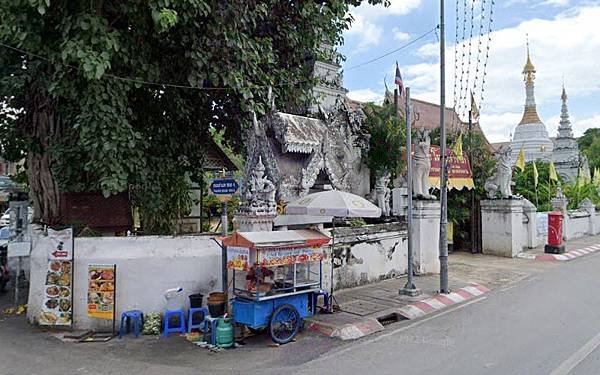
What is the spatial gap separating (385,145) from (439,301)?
6463mm

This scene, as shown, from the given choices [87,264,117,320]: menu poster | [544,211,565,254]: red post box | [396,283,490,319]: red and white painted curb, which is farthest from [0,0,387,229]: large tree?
[544,211,565,254]: red post box

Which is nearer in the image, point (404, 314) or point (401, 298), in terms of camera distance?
point (404, 314)

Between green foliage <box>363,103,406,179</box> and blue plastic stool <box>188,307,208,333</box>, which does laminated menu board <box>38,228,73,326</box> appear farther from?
green foliage <box>363,103,406,179</box>

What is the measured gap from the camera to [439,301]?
9.98m

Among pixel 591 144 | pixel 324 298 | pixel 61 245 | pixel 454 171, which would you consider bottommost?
pixel 324 298

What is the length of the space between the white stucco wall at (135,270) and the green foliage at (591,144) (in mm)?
50443

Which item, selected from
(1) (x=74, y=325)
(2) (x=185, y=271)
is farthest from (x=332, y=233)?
(1) (x=74, y=325)

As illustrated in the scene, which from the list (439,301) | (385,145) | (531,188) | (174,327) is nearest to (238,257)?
(174,327)

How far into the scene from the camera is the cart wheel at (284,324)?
24.1 ft

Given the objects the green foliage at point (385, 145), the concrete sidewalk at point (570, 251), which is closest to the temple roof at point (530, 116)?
the concrete sidewalk at point (570, 251)

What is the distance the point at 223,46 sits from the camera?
956 cm

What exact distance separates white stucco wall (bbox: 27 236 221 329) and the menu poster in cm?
14

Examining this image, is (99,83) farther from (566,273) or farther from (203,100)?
(566,273)

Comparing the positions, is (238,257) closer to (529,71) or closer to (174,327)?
(174,327)
